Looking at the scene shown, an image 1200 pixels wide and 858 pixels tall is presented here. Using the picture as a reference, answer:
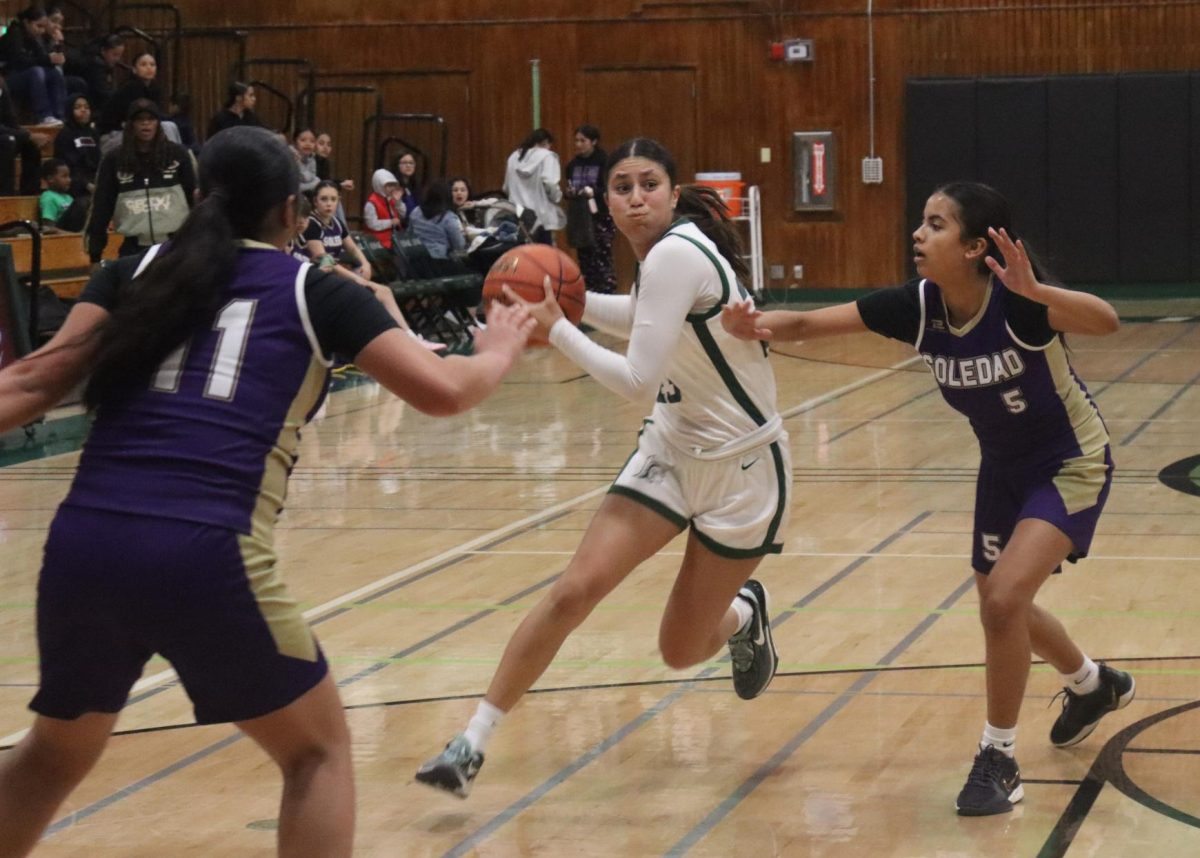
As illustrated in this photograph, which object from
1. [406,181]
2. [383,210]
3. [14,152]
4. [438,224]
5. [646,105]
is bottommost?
[438,224]

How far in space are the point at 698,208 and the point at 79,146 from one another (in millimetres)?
11589

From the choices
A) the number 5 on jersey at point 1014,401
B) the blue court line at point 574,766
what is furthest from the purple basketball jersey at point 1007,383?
the blue court line at point 574,766

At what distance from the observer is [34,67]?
16.0 m

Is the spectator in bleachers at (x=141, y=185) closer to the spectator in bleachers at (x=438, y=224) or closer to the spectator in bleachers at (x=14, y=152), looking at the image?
the spectator in bleachers at (x=14, y=152)

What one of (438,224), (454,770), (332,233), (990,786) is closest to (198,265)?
(454,770)

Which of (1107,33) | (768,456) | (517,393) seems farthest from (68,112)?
(768,456)

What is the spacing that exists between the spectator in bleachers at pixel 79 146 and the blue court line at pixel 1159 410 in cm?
881

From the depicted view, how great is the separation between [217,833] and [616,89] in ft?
55.8

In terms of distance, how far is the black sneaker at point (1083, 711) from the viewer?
4.62 meters

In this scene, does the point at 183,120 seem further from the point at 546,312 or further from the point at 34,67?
the point at 546,312

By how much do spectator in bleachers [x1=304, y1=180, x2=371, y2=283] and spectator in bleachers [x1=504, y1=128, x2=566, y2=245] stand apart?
13.9 feet

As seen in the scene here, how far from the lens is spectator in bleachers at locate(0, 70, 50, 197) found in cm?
1437

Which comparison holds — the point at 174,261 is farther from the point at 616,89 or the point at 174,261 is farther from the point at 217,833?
the point at 616,89

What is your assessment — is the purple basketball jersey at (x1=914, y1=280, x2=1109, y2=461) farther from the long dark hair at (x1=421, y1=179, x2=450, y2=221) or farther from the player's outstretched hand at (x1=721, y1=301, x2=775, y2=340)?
the long dark hair at (x1=421, y1=179, x2=450, y2=221)
